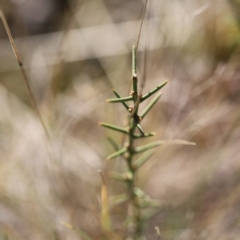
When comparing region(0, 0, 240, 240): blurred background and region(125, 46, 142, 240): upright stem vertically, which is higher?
region(0, 0, 240, 240): blurred background

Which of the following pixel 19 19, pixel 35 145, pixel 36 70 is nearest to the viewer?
pixel 35 145

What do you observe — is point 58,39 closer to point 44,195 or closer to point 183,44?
point 183,44

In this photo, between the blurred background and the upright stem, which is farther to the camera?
the blurred background

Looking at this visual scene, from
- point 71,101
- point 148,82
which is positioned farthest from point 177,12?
point 71,101

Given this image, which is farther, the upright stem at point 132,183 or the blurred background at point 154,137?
the blurred background at point 154,137

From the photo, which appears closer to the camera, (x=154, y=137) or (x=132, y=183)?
(x=132, y=183)

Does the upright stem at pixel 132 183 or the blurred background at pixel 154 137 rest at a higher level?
the blurred background at pixel 154 137

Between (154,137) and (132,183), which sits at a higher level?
(154,137)

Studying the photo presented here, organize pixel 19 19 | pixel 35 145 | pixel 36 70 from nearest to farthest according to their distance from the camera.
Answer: pixel 35 145
pixel 36 70
pixel 19 19
